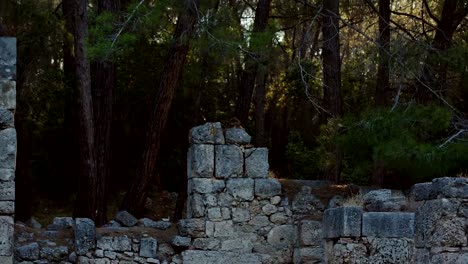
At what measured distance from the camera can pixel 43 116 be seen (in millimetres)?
21609

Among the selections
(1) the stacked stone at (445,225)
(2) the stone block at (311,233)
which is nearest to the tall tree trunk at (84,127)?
(2) the stone block at (311,233)

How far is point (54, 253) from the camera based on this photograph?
41.0 feet

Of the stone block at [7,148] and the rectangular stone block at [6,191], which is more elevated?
the stone block at [7,148]

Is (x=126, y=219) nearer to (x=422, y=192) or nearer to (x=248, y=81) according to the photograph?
(x=248, y=81)

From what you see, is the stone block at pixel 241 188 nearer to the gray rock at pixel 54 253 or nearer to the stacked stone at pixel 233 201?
the stacked stone at pixel 233 201

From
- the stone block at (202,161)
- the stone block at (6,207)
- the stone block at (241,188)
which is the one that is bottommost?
the stone block at (6,207)

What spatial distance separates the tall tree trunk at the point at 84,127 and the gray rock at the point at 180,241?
2844 mm

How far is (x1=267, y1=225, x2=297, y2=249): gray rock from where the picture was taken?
13070 mm

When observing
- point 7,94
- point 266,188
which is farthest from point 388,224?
point 7,94

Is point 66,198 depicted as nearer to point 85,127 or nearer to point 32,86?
point 32,86

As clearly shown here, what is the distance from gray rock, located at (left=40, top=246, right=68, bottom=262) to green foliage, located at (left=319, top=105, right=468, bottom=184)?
4502mm

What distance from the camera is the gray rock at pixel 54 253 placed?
12477 mm

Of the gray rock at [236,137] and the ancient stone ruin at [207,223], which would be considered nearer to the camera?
the ancient stone ruin at [207,223]

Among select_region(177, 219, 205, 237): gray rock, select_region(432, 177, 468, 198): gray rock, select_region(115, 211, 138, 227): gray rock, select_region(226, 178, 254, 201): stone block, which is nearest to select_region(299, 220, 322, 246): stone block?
select_region(226, 178, 254, 201): stone block
